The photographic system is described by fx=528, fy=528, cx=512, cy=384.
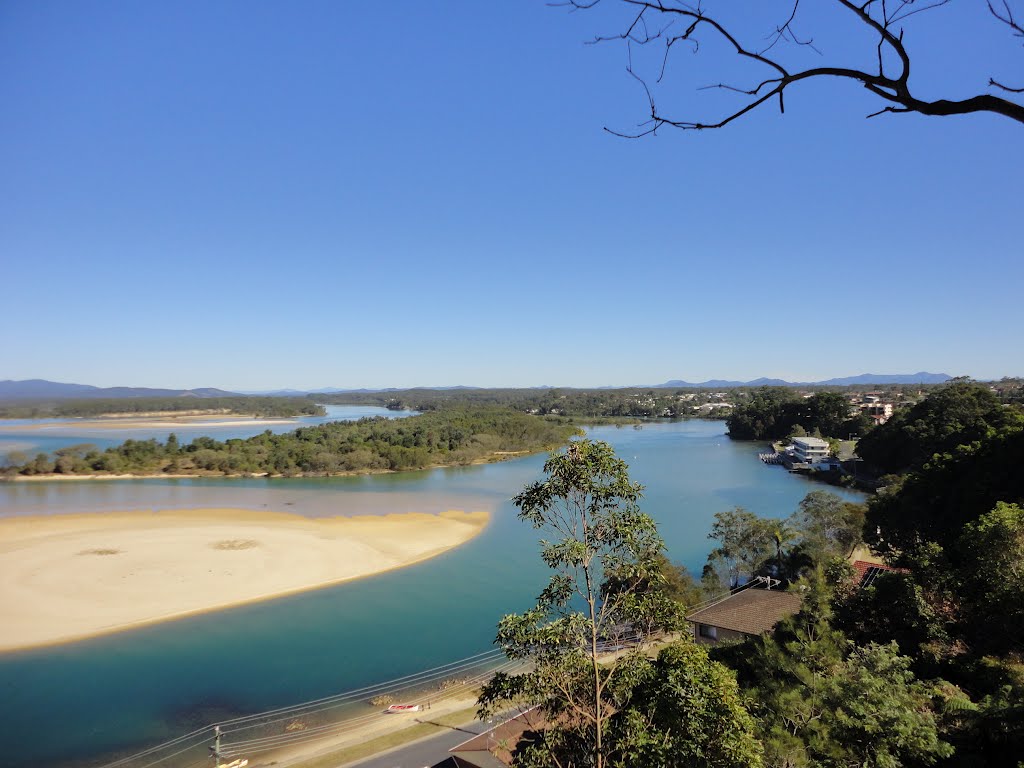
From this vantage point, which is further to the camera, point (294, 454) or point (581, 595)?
point (294, 454)

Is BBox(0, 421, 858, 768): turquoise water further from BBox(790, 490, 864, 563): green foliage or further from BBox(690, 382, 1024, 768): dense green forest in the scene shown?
BBox(690, 382, 1024, 768): dense green forest

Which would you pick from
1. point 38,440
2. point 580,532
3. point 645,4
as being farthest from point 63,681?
point 38,440

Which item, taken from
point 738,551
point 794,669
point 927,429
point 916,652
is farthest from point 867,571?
point 927,429

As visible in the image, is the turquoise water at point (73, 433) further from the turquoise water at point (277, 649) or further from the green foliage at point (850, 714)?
the green foliage at point (850, 714)

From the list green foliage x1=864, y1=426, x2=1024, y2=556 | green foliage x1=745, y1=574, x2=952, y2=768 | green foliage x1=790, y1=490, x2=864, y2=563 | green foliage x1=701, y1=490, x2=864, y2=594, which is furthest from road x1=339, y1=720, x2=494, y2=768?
green foliage x1=790, y1=490, x2=864, y2=563

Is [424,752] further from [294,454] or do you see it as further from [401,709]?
[294,454]
